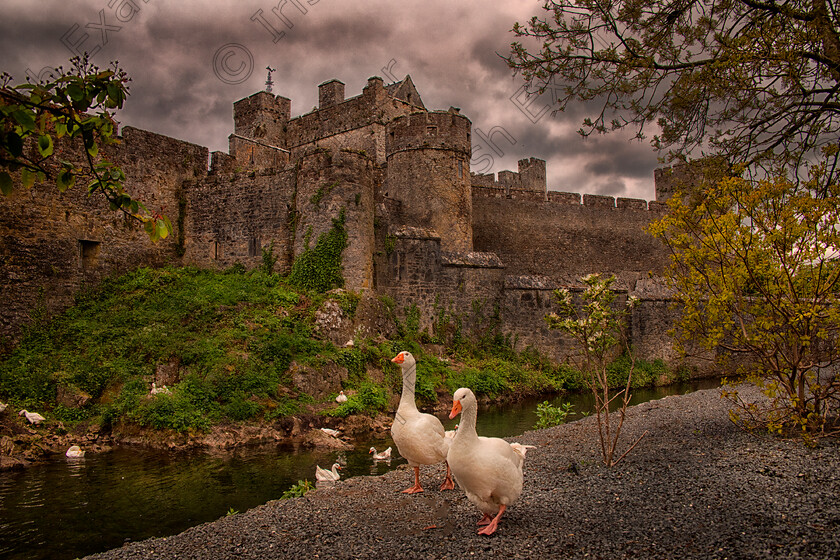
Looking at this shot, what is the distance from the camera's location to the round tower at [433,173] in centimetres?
2252

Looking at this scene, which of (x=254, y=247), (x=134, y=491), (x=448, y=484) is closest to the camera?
(x=448, y=484)

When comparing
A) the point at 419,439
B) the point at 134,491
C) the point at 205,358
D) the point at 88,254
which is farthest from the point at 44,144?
the point at 88,254

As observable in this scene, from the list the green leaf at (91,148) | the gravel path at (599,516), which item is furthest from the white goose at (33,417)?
the green leaf at (91,148)

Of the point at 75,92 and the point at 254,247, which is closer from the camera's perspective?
the point at 75,92

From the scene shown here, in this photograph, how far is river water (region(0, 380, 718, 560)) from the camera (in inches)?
298

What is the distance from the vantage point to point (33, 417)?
12281 mm

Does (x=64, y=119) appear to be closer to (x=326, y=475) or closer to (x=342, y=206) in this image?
(x=326, y=475)

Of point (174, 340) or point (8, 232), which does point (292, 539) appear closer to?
point (174, 340)

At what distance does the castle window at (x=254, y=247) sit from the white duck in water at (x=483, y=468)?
1623 cm

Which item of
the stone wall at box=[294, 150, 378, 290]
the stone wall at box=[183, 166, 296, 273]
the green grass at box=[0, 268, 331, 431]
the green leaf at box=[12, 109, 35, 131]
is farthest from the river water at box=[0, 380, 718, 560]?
the stone wall at box=[183, 166, 296, 273]

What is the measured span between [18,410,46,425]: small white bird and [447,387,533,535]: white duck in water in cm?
1080

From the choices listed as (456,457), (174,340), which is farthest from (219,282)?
(456,457)

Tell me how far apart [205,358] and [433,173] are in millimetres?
11886

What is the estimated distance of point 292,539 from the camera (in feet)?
20.0
